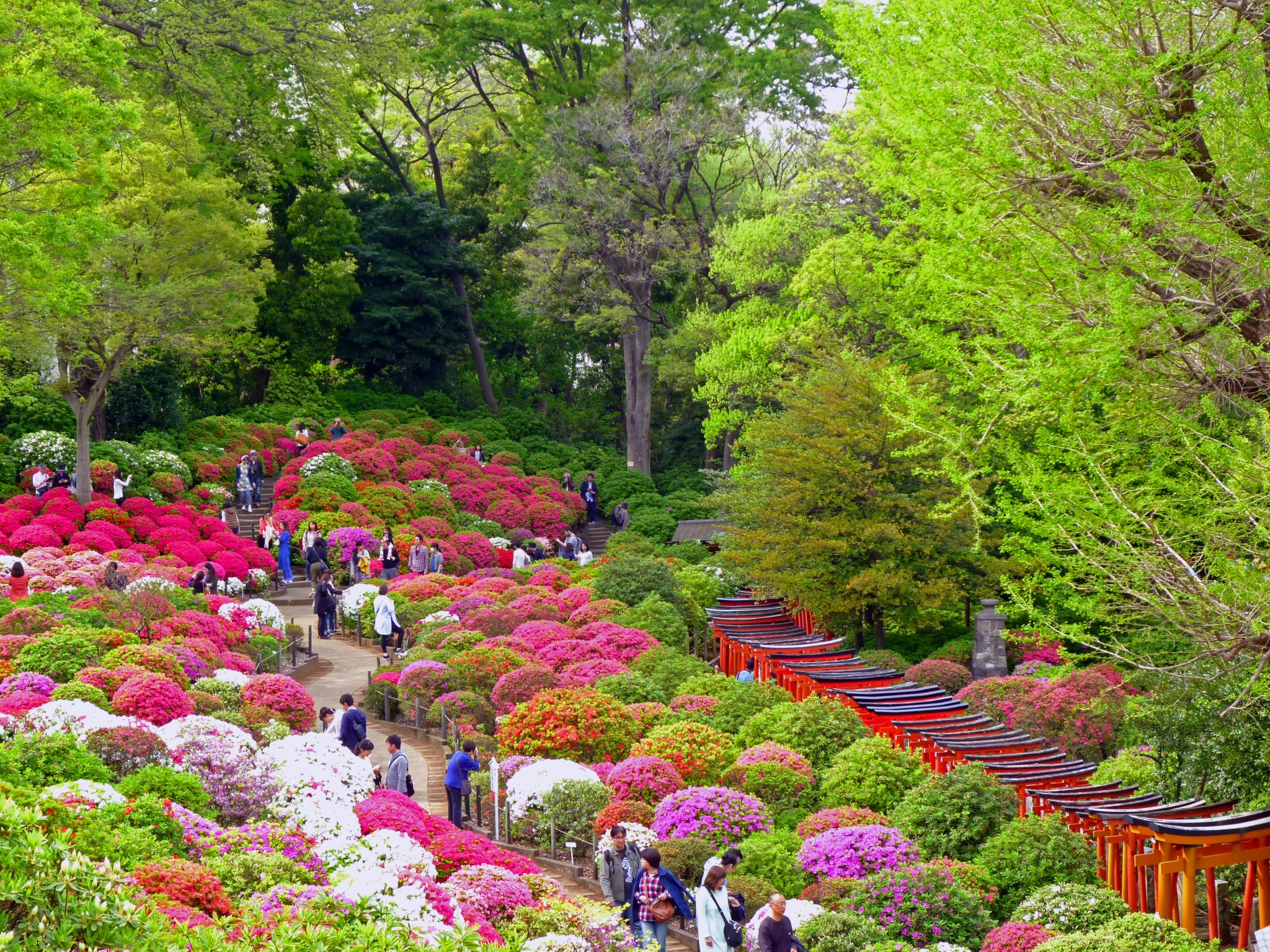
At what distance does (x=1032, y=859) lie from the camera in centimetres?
1051

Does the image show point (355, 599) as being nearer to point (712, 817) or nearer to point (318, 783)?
point (318, 783)

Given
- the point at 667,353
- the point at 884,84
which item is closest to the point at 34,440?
the point at 667,353

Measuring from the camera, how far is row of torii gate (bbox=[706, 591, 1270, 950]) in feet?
30.4

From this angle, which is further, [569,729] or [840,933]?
[569,729]

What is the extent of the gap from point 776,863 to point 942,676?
8.62m

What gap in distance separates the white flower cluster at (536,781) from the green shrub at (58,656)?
18.0ft

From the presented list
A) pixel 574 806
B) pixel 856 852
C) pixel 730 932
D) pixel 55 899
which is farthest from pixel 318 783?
pixel 55 899

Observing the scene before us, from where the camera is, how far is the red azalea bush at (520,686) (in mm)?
16734

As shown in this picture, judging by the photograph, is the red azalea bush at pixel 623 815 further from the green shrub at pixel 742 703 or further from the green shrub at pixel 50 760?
the green shrub at pixel 50 760

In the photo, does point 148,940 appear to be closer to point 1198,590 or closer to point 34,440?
point 1198,590

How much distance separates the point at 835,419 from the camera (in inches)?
852

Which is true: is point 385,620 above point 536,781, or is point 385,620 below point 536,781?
above

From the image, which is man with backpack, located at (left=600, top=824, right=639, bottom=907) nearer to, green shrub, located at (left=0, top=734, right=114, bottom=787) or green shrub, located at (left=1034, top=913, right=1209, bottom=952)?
green shrub, located at (left=1034, top=913, right=1209, bottom=952)

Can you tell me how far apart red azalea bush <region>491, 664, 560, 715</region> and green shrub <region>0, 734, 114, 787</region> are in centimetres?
650
